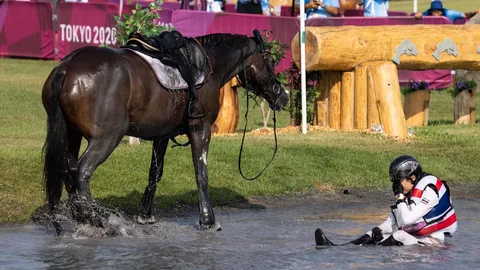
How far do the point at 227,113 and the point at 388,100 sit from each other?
8.03 feet

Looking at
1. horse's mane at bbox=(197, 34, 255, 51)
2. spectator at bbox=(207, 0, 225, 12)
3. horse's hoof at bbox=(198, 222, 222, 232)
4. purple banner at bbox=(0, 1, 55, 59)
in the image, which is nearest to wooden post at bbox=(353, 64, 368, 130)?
horse's mane at bbox=(197, 34, 255, 51)

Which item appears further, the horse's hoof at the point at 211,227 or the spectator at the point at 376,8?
the spectator at the point at 376,8

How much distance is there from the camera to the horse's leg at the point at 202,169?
37.9 ft

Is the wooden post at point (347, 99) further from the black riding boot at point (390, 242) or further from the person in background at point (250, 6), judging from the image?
→ the person in background at point (250, 6)

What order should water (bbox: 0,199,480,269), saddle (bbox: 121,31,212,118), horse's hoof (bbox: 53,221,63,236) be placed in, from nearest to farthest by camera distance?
water (bbox: 0,199,480,269) < horse's hoof (bbox: 53,221,63,236) < saddle (bbox: 121,31,212,118)

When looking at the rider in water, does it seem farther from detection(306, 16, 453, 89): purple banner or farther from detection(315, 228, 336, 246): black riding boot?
detection(306, 16, 453, 89): purple banner

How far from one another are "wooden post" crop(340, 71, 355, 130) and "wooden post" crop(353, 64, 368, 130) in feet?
0.32

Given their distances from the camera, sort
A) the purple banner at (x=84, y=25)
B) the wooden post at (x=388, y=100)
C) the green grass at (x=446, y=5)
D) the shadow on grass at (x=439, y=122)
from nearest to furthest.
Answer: the wooden post at (x=388, y=100) < the shadow on grass at (x=439, y=122) < the purple banner at (x=84, y=25) < the green grass at (x=446, y=5)

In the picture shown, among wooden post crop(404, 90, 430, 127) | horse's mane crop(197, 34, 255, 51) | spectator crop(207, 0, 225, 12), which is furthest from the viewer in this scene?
spectator crop(207, 0, 225, 12)

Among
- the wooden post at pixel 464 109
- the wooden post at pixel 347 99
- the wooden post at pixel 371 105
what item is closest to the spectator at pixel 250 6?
the wooden post at pixel 464 109

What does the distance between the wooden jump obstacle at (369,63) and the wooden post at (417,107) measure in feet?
5.05

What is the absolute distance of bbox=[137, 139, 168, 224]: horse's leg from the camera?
1204 centimetres

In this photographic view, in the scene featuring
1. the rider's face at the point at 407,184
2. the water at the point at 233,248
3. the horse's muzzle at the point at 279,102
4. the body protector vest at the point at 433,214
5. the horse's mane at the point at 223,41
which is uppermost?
the horse's mane at the point at 223,41

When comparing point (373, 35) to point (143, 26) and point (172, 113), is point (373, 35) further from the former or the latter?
point (172, 113)
